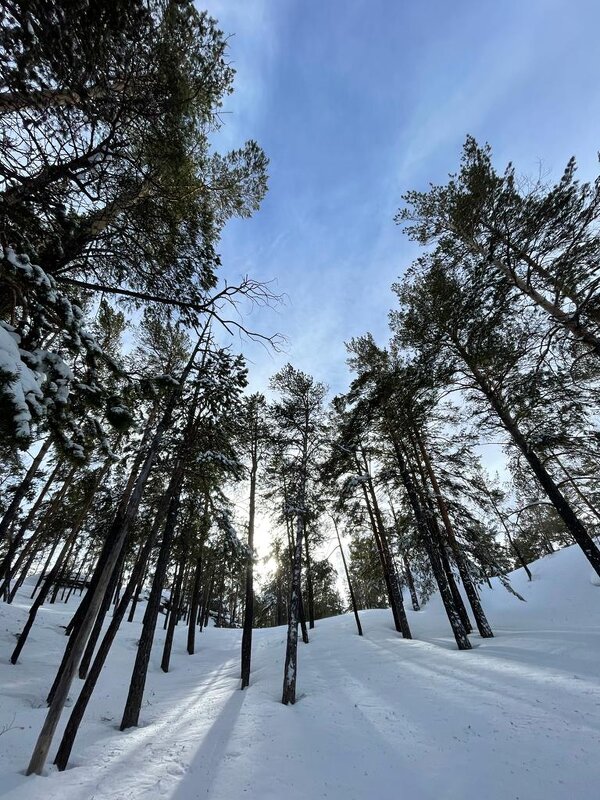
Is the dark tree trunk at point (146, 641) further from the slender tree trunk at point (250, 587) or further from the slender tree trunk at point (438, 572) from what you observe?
the slender tree trunk at point (438, 572)

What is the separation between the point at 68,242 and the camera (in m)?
4.57

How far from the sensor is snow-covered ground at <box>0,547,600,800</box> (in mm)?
4434

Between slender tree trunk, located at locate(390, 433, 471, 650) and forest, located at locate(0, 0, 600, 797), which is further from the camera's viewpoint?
slender tree trunk, located at locate(390, 433, 471, 650)

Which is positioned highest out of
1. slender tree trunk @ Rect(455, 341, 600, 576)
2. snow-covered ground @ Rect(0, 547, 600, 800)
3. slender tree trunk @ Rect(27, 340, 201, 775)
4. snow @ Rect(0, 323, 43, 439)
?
slender tree trunk @ Rect(455, 341, 600, 576)

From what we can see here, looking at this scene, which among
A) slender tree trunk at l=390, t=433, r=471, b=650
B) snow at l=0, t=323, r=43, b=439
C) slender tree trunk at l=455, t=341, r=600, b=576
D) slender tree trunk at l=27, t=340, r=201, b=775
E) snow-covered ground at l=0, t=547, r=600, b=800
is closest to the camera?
snow at l=0, t=323, r=43, b=439

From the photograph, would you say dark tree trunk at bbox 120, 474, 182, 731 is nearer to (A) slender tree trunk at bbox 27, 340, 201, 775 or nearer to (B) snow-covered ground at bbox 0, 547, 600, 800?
(B) snow-covered ground at bbox 0, 547, 600, 800

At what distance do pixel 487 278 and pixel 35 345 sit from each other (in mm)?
9065

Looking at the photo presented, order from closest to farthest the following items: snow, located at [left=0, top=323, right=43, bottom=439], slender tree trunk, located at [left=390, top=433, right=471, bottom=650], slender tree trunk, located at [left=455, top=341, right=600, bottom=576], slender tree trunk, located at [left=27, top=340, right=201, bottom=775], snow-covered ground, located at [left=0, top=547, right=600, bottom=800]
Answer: snow, located at [left=0, top=323, right=43, bottom=439], snow-covered ground, located at [left=0, top=547, right=600, bottom=800], slender tree trunk, located at [left=27, top=340, right=201, bottom=775], slender tree trunk, located at [left=455, top=341, right=600, bottom=576], slender tree trunk, located at [left=390, top=433, right=471, bottom=650]

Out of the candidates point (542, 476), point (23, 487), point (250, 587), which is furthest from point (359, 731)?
point (23, 487)

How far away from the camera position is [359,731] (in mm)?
6113

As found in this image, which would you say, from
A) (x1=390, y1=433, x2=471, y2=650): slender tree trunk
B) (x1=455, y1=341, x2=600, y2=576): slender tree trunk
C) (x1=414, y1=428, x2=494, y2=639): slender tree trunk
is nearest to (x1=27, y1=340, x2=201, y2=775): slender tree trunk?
(x1=390, y1=433, x2=471, y2=650): slender tree trunk

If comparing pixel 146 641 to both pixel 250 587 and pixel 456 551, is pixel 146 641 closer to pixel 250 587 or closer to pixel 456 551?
pixel 250 587

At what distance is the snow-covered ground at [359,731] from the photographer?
443cm

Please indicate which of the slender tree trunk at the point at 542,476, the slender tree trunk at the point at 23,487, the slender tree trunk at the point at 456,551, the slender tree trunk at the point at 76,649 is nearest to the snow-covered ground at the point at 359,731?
the slender tree trunk at the point at 76,649
